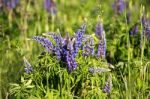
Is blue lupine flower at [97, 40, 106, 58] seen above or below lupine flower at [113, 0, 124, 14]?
below

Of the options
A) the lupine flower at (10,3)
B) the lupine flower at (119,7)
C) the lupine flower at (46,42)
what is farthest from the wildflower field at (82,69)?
the lupine flower at (10,3)

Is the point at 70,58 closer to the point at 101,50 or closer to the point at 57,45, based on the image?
the point at 57,45

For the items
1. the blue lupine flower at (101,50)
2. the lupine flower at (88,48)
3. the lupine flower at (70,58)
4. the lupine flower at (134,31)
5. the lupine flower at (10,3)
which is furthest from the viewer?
the lupine flower at (10,3)

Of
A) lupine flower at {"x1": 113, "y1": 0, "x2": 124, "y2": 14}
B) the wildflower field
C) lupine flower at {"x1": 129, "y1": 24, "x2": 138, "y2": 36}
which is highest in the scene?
lupine flower at {"x1": 113, "y1": 0, "x2": 124, "y2": 14}

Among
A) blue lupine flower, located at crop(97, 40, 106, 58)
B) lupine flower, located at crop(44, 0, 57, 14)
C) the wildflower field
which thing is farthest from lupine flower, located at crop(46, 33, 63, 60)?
lupine flower, located at crop(44, 0, 57, 14)

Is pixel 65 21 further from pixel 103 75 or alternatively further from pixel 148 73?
pixel 103 75

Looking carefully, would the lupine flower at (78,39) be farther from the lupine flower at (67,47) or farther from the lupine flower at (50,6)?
the lupine flower at (50,6)

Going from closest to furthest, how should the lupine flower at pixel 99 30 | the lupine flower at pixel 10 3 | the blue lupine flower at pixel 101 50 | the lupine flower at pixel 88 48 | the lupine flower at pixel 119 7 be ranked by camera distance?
the lupine flower at pixel 88 48 → the blue lupine flower at pixel 101 50 → the lupine flower at pixel 99 30 → the lupine flower at pixel 119 7 → the lupine flower at pixel 10 3

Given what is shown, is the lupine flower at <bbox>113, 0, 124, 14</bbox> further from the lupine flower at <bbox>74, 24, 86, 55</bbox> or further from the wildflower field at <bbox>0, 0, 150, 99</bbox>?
the lupine flower at <bbox>74, 24, 86, 55</bbox>

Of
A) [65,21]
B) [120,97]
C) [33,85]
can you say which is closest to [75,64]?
[33,85]

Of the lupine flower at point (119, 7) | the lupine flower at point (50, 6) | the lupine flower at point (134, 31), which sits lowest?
the lupine flower at point (134, 31)

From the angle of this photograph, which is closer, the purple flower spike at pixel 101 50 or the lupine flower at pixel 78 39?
the lupine flower at pixel 78 39

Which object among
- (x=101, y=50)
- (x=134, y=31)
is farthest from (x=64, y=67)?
(x=134, y=31)

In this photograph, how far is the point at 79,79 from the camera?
3520mm
